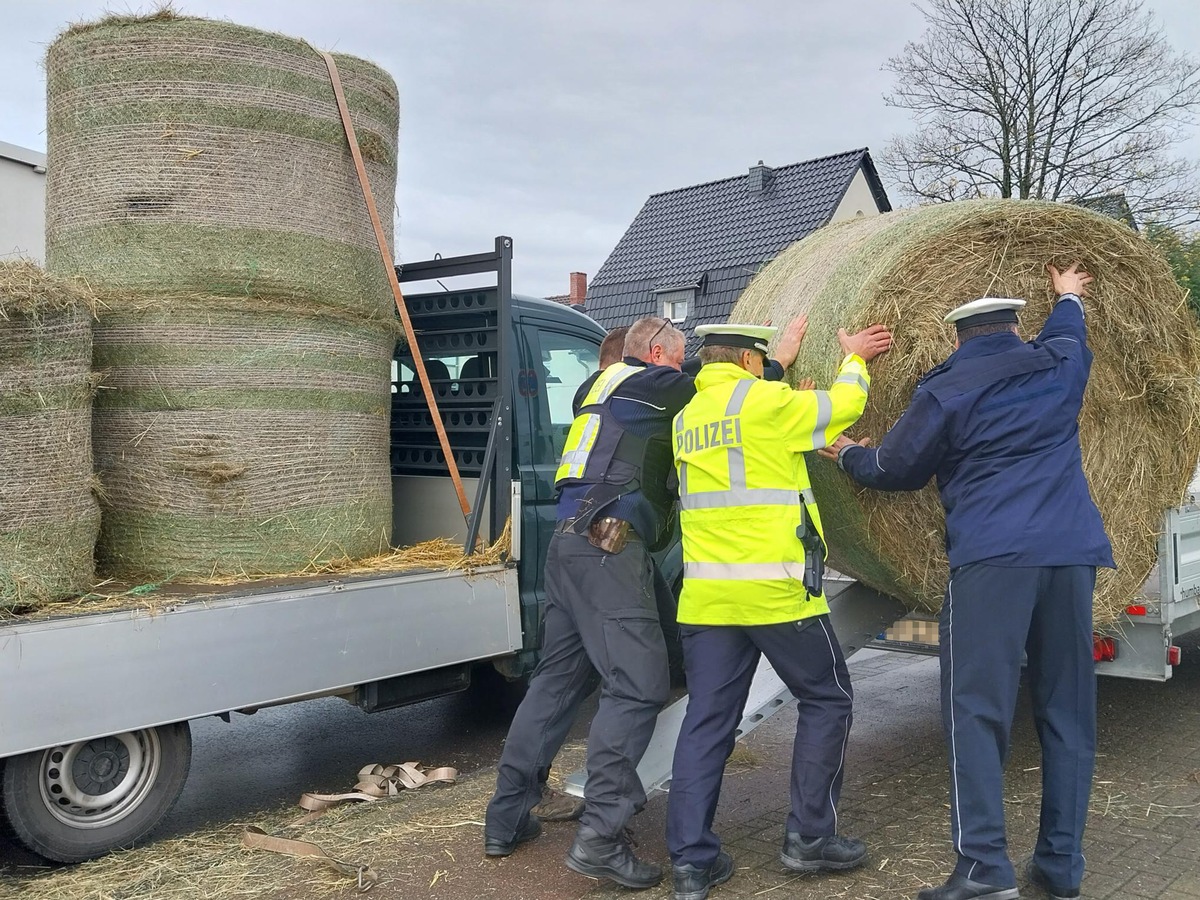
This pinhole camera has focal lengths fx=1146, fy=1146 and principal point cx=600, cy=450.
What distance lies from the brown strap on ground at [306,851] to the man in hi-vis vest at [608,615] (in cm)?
45

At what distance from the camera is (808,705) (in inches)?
149

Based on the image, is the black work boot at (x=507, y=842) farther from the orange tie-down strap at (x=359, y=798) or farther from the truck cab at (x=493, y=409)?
the truck cab at (x=493, y=409)

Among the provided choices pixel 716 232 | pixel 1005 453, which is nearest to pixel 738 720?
pixel 1005 453

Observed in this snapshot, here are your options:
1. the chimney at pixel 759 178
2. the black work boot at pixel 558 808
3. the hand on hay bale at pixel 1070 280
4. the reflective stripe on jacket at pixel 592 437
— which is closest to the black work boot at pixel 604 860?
the black work boot at pixel 558 808

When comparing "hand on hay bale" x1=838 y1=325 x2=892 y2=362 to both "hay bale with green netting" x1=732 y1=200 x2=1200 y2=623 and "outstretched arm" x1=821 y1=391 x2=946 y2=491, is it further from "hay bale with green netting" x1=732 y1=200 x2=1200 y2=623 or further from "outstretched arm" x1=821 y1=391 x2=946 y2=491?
"outstretched arm" x1=821 y1=391 x2=946 y2=491

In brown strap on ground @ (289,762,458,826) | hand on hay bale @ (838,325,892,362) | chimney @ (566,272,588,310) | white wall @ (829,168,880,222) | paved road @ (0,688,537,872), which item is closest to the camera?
hand on hay bale @ (838,325,892,362)

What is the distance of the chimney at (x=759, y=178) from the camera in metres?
23.6

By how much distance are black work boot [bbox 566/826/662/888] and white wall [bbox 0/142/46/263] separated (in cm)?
519

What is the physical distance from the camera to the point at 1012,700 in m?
3.54

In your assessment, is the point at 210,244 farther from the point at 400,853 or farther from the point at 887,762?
the point at 887,762

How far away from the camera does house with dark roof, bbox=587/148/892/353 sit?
2184cm

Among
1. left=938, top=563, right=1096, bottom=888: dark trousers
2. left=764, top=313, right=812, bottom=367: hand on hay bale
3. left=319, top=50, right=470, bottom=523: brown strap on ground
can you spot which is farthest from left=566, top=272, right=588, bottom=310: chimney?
left=938, top=563, right=1096, bottom=888: dark trousers

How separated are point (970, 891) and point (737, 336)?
188 cm

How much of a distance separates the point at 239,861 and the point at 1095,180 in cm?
1998
